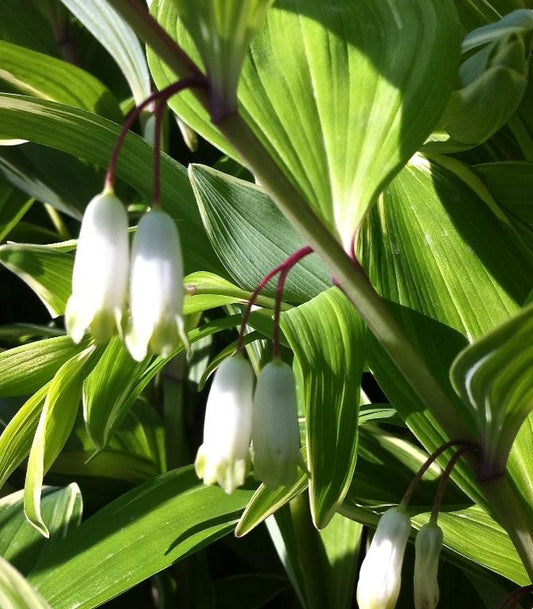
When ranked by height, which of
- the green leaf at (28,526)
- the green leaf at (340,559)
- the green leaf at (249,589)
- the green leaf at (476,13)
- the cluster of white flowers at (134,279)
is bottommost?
the green leaf at (249,589)

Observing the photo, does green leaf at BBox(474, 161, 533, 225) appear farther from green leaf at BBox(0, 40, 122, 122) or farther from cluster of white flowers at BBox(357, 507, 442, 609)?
green leaf at BBox(0, 40, 122, 122)

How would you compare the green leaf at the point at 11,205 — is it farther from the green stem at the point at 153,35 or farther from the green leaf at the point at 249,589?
the green stem at the point at 153,35

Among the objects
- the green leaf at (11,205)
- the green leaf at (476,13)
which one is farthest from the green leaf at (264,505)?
the green leaf at (11,205)

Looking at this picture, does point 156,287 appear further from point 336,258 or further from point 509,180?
point 509,180

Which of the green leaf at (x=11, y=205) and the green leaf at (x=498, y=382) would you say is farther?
the green leaf at (x=11, y=205)

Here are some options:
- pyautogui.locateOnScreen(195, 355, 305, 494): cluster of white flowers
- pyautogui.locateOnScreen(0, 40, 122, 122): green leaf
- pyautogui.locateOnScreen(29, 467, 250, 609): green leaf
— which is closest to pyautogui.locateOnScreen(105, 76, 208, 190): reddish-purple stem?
pyautogui.locateOnScreen(195, 355, 305, 494): cluster of white flowers

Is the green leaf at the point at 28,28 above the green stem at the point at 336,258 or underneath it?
above

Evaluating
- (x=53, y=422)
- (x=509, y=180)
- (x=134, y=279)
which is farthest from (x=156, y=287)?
(x=509, y=180)
